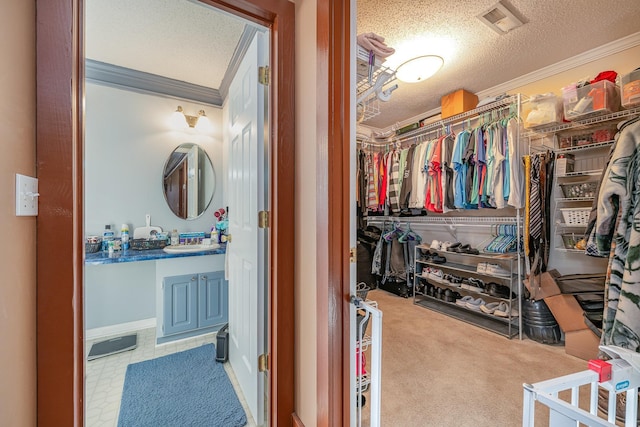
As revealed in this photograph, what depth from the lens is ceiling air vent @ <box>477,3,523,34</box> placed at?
1.75 m

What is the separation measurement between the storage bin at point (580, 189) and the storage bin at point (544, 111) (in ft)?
1.85

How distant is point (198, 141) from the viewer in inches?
110

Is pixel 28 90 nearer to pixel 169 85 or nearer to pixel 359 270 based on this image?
pixel 169 85

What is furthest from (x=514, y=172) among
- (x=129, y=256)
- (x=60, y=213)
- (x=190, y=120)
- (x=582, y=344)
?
(x=129, y=256)

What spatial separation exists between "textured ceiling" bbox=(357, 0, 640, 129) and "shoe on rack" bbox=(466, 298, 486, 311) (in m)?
2.31

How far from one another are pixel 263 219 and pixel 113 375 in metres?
1.66

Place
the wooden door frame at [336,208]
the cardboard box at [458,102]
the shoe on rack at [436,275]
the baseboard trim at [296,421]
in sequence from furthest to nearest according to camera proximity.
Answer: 1. the shoe on rack at [436,275]
2. the cardboard box at [458,102]
3. the baseboard trim at [296,421]
4. the wooden door frame at [336,208]

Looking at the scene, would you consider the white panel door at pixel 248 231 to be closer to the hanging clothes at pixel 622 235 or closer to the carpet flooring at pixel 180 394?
the carpet flooring at pixel 180 394

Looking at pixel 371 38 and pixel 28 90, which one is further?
pixel 371 38

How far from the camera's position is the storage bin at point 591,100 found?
1902mm

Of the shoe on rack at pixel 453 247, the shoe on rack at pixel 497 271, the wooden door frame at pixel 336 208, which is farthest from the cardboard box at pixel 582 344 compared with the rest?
the wooden door frame at pixel 336 208

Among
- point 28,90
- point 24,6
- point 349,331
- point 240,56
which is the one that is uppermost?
point 240,56

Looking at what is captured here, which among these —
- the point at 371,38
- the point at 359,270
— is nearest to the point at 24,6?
the point at 371,38

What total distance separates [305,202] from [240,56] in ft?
5.45
